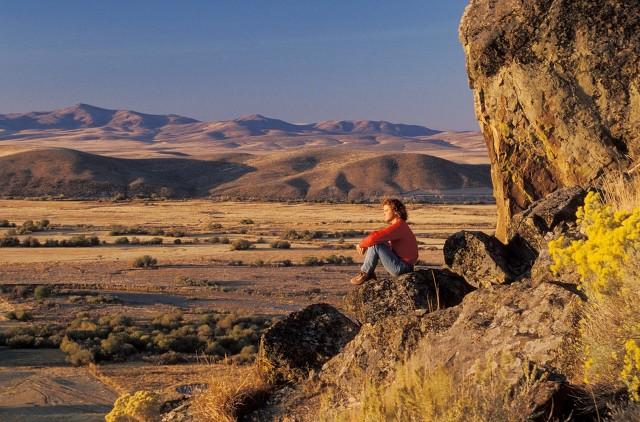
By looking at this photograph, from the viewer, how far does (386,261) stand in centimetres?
860

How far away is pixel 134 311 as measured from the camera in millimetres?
22047

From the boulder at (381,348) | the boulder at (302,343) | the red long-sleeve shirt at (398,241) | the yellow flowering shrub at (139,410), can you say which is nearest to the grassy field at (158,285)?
the yellow flowering shrub at (139,410)

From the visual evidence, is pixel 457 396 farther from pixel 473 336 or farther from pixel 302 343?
pixel 302 343

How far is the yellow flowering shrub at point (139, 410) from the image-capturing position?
7.52 metres

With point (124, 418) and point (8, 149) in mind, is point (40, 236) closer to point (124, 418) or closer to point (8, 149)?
point (124, 418)

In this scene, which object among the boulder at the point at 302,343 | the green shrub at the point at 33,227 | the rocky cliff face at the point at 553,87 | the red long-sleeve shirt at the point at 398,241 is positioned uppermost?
the rocky cliff face at the point at 553,87

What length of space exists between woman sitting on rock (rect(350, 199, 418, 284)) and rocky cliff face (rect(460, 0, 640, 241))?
4.80 feet

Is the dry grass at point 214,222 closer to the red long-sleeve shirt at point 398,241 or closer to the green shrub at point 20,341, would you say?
the green shrub at point 20,341

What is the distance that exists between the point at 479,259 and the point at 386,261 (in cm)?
124

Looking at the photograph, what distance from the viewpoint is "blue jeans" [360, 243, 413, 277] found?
28.1 feet

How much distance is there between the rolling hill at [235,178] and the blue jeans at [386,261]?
8007 centimetres

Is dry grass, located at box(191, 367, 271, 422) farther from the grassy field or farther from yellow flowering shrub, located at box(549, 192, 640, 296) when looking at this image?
yellow flowering shrub, located at box(549, 192, 640, 296)

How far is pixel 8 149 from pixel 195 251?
96843 mm

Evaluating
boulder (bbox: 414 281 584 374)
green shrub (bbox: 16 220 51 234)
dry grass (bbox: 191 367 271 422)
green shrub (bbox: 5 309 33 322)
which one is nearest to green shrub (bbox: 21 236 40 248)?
green shrub (bbox: 16 220 51 234)
